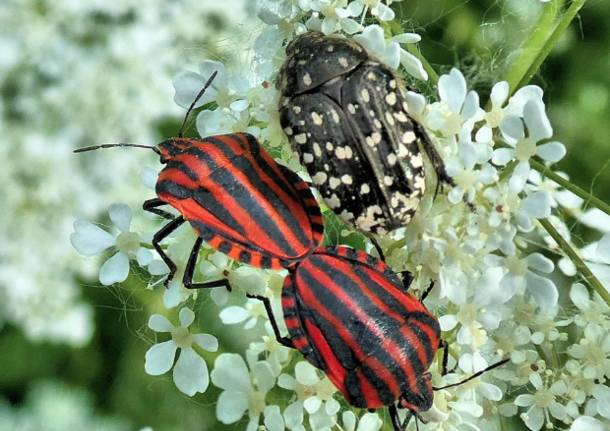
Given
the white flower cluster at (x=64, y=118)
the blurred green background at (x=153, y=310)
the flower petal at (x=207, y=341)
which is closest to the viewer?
the flower petal at (x=207, y=341)

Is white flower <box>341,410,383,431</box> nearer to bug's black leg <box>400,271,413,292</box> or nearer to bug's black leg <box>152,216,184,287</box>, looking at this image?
bug's black leg <box>400,271,413,292</box>

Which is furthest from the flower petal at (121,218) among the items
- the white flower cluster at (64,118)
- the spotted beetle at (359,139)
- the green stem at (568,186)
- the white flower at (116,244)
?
the white flower cluster at (64,118)

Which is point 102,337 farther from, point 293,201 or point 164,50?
point 293,201

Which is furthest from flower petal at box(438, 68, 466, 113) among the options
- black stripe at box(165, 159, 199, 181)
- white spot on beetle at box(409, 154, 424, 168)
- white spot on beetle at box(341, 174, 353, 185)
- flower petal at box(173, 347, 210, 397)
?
flower petal at box(173, 347, 210, 397)

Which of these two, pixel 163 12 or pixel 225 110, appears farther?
pixel 163 12

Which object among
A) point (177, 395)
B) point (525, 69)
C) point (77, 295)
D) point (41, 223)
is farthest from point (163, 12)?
point (525, 69)

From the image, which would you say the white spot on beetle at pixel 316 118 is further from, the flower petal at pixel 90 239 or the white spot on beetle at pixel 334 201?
the flower petal at pixel 90 239
